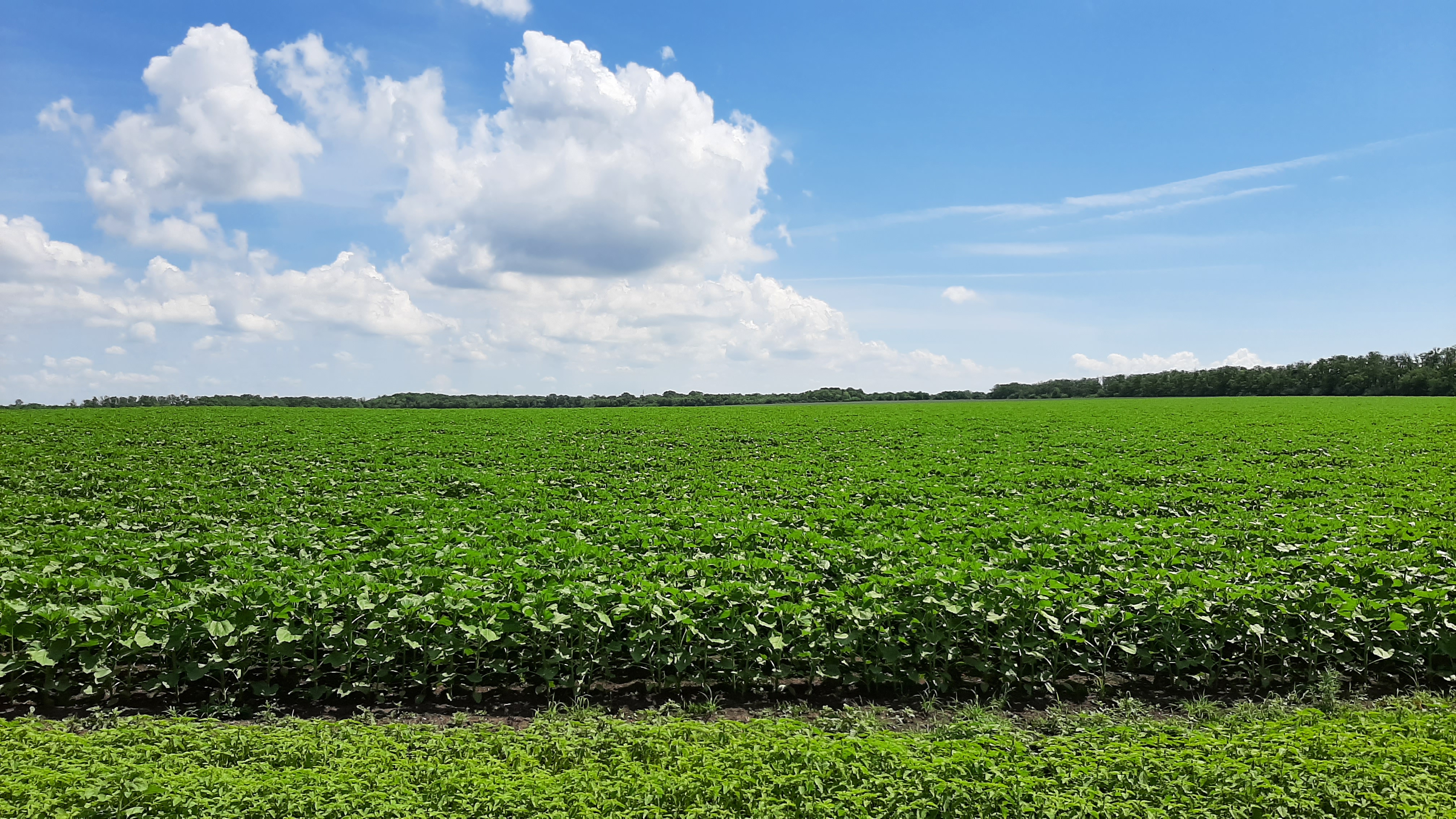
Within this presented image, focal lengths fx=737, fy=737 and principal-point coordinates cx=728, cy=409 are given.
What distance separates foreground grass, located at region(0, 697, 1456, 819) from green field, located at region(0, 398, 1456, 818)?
0.08ft

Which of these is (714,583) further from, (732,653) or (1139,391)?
(1139,391)

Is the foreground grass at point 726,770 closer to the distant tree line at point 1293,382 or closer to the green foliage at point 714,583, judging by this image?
the green foliage at point 714,583

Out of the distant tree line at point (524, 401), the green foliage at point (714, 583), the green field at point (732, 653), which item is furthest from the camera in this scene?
the distant tree line at point (524, 401)

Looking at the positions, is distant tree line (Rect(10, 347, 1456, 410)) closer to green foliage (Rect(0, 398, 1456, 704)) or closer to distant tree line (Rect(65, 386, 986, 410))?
distant tree line (Rect(65, 386, 986, 410))

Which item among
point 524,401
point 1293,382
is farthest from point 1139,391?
point 524,401

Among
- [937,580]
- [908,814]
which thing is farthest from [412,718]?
[937,580]

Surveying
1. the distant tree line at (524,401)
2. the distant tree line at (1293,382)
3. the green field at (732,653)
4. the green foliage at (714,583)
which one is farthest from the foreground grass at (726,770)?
the distant tree line at (1293,382)

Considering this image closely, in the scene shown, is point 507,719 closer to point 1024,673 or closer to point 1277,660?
point 1024,673

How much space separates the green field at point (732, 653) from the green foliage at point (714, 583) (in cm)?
5

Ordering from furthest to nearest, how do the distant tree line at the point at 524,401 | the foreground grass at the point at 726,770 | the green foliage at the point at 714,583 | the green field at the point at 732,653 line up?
the distant tree line at the point at 524,401, the green foliage at the point at 714,583, the green field at the point at 732,653, the foreground grass at the point at 726,770

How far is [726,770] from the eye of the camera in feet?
17.4

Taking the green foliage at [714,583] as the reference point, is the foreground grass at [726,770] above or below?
below

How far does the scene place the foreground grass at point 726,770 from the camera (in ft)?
15.7

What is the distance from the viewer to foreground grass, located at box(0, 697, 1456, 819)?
15.7ft
